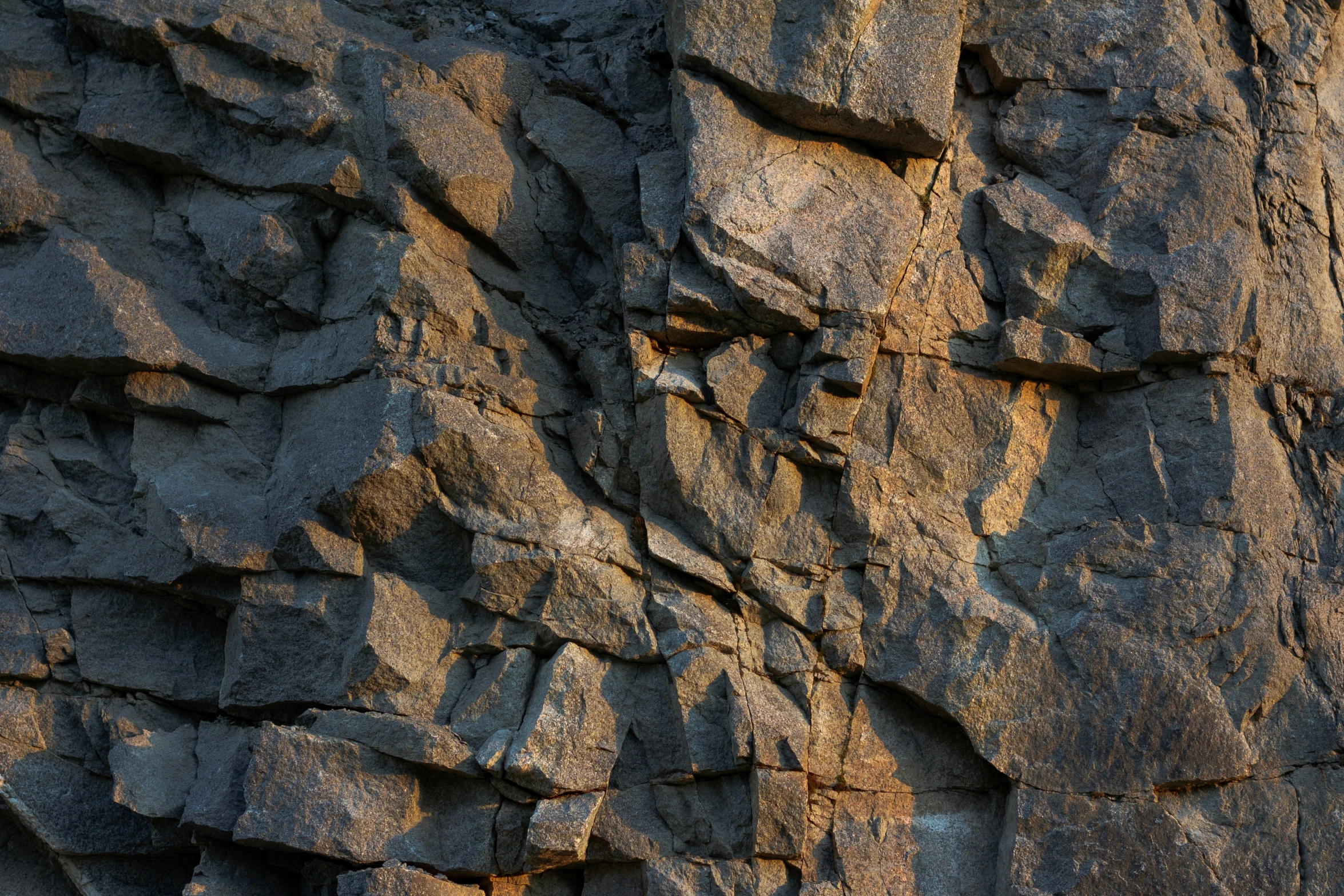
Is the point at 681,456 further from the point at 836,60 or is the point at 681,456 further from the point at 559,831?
the point at 836,60

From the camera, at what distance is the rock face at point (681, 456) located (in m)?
6.67

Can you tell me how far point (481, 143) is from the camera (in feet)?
26.3

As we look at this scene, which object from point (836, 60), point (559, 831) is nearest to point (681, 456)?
point (559, 831)

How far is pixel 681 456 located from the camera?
281 inches

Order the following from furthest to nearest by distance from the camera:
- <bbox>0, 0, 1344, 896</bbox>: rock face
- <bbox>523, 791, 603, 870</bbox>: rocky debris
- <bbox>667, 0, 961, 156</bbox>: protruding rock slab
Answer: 1. <bbox>667, 0, 961, 156</bbox>: protruding rock slab
2. <bbox>0, 0, 1344, 896</bbox>: rock face
3. <bbox>523, 791, 603, 870</bbox>: rocky debris

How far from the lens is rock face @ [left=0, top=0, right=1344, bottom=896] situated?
21.9ft

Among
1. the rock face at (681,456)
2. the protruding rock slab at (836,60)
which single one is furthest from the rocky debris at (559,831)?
the protruding rock slab at (836,60)

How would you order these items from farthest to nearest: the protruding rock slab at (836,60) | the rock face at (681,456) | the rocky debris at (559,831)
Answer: the protruding rock slab at (836,60) → the rock face at (681,456) → the rocky debris at (559,831)

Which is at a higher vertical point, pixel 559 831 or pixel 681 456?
pixel 681 456

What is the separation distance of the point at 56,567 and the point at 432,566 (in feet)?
8.46

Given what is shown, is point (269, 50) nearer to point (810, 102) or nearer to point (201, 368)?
point (201, 368)

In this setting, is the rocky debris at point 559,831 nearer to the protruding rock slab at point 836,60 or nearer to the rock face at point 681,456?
the rock face at point 681,456

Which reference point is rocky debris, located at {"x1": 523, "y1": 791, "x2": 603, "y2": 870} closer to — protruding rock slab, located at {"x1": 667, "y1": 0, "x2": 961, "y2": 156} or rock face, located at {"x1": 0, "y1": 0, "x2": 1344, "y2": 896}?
rock face, located at {"x1": 0, "y1": 0, "x2": 1344, "y2": 896}

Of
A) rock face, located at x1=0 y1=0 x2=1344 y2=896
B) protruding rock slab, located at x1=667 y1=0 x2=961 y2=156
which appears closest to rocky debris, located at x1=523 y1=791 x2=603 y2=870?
rock face, located at x1=0 y1=0 x2=1344 y2=896
